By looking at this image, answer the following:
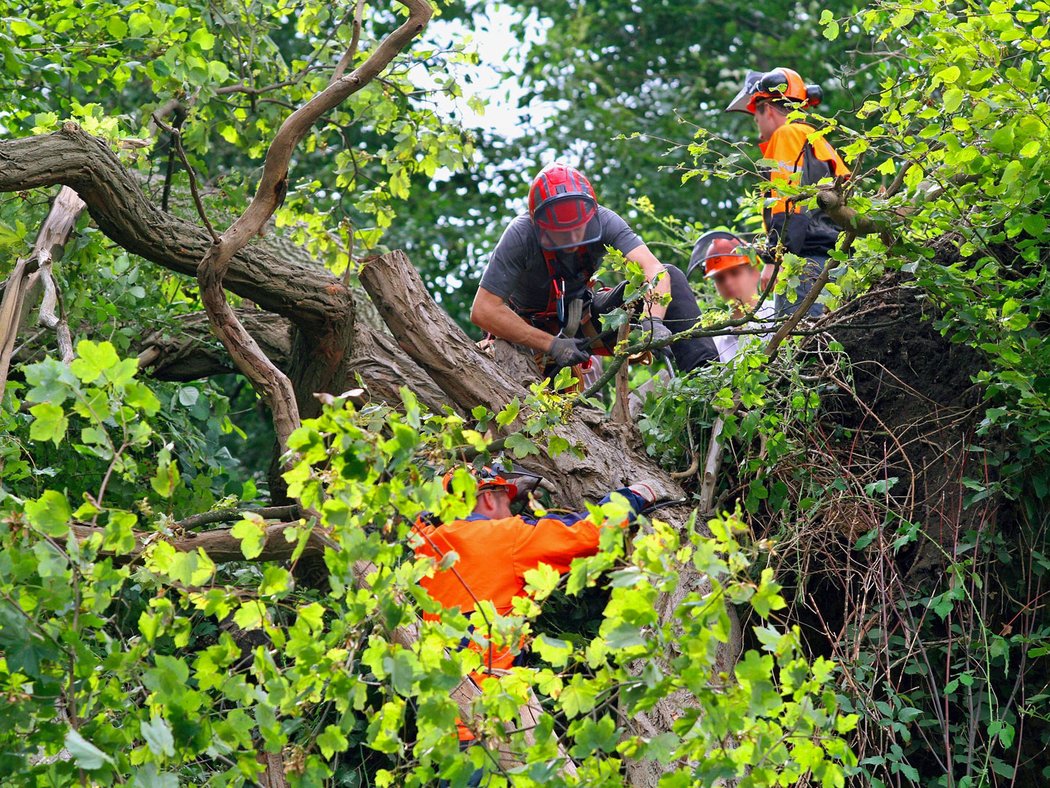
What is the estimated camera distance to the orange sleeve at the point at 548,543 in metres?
4.37

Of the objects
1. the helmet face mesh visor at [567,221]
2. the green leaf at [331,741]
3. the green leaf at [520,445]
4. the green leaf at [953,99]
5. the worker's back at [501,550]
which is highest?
the green leaf at [953,99]

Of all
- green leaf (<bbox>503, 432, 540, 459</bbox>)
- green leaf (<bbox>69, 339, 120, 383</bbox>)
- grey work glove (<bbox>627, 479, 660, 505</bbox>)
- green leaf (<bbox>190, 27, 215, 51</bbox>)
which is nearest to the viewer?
green leaf (<bbox>69, 339, 120, 383</bbox>)

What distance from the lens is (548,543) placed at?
14.4 ft

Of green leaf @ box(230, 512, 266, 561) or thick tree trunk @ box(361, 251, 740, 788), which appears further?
thick tree trunk @ box(361, 251, 740, 788)

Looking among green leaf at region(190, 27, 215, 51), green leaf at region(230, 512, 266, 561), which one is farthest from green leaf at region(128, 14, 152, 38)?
green leaf at region(230, 512, 266, 561)

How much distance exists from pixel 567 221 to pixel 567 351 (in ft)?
1.74

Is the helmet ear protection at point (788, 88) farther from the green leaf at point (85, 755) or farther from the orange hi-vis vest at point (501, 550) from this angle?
the green leaf at point (85, 755)

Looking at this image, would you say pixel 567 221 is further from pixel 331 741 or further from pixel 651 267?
pixel 331 741

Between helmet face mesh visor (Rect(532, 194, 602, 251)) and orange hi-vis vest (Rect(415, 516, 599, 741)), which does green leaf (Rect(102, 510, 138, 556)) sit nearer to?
orange hi-vis vest (Rect(415, 516, 599, 741))

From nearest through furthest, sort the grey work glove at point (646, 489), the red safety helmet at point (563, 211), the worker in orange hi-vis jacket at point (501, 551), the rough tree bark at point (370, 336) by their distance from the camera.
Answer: the worker in orange hi-vis jacket at point (501, 551) → the rough tree bark at point (370, 336) → the grey work glove at point (646, 489) → the red safety helmet at point (563, 211)

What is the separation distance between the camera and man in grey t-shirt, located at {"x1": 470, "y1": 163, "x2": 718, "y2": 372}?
18.0 ft

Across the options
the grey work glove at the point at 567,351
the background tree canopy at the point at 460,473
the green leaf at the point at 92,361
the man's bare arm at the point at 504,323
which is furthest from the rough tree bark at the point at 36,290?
the grey work glove at the point at 567,351

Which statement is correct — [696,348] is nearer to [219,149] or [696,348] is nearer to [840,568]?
[840,568]

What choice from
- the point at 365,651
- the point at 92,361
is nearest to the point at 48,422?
the point at 92,361
